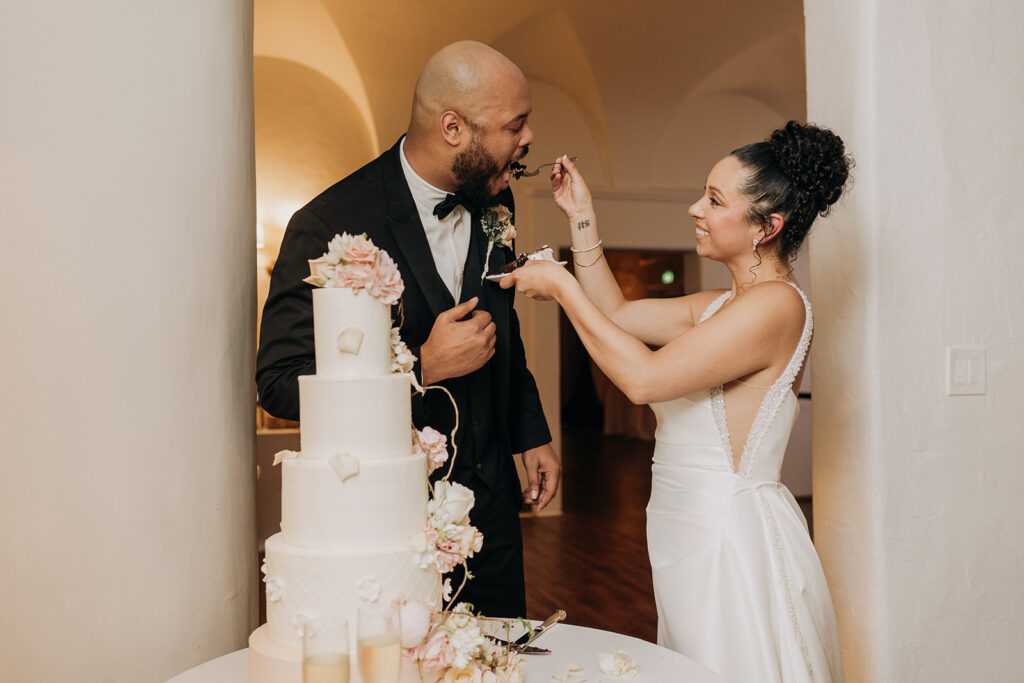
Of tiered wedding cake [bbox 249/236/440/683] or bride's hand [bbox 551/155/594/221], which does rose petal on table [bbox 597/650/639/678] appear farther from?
bride's hand [bbox 551/155/594/221]

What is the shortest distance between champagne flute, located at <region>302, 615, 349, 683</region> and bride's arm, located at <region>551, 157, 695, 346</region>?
154cm

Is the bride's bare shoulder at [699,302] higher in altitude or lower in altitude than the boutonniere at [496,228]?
lower

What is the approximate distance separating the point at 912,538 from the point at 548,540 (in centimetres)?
434

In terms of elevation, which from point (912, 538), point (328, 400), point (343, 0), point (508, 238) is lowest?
point (912, 538)

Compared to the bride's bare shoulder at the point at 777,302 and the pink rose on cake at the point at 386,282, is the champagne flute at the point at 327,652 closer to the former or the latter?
the pink rose on cake at the point at 386,282

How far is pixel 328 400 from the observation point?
54.7 inches

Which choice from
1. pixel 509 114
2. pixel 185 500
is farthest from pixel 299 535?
pixel 509 114

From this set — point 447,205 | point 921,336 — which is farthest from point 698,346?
point 921,336

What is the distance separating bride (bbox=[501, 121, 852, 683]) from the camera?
1.91 m

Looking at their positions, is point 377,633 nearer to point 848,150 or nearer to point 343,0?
point 848,150

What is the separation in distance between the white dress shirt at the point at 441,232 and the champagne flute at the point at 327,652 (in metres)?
1.34

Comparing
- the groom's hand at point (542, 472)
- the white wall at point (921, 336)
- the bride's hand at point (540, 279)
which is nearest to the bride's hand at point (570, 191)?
the bride's hand at point (540, 279)

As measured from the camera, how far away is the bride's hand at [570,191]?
240 centimetres

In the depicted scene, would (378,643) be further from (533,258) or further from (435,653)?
(533,258)
